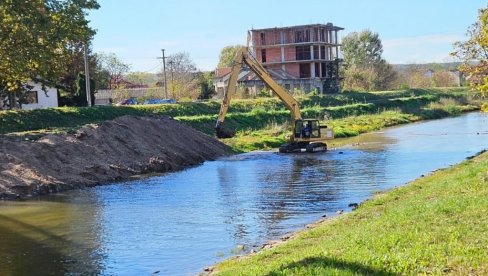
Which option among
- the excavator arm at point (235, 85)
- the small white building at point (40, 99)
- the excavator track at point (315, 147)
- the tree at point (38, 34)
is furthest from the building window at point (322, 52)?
the tree at point (38, 34)

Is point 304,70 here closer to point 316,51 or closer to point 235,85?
point 316,51

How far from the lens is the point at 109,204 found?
2636 cm

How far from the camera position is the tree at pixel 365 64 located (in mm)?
131125

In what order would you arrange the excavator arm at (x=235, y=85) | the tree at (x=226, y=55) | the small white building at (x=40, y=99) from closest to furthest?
the excavator arm at (x=235, y=85) < the small white building at (x=40, y=99) < the tree at (x=226, y=55)

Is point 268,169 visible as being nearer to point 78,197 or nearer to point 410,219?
point 78,197

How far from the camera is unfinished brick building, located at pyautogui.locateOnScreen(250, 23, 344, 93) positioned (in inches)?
4567

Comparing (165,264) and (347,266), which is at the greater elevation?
(347,266)

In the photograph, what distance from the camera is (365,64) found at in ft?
478

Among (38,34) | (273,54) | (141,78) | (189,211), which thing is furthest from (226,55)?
(189,211)

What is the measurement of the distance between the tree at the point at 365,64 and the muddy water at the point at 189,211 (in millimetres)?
89574

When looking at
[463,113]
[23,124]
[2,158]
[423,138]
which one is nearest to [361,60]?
[463,113]

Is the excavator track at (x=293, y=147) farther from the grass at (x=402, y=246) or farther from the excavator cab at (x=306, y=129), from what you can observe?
the grass at (x=402, y=246)

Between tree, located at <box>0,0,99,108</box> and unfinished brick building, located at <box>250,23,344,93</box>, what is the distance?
76.6m

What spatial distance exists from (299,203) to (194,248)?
783cm
